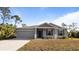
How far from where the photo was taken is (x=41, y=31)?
24438mm

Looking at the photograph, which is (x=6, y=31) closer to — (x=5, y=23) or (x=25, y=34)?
(x=5, y=23)

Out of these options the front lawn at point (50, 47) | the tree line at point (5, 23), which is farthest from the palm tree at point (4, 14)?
the front lawn at point (50, 47)

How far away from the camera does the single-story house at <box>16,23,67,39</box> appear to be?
75.4 feet

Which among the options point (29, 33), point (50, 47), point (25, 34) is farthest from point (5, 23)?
point (50, 47)

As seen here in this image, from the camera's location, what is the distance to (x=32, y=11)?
58.4 ft

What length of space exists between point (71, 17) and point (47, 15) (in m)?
2.03

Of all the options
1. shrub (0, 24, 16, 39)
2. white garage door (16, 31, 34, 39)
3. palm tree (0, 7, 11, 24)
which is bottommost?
white garage door (16, 31, 34, 39)

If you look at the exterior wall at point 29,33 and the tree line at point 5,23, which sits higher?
the tree line at point 5,23

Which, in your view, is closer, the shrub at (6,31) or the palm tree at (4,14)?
the palm tree at (4,14)

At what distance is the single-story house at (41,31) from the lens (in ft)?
75.4

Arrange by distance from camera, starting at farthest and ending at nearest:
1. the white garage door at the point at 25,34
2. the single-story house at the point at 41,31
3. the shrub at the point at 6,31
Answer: the white garage door at the point at 25,34 → the single-story house at the point at 41,31 → the shrub at the point at 6,31

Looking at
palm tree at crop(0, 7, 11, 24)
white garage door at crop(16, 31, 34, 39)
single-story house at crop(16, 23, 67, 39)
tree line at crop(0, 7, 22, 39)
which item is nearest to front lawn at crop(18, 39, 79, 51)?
tree line at crop(0, 7, 22, 39)

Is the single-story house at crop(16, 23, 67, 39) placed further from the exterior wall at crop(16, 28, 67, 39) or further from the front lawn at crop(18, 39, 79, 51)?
the front lawn at crop(18, 39, 79, 51)

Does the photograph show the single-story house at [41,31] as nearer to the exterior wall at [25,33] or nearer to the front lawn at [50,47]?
the exterior wall at [25,33]
